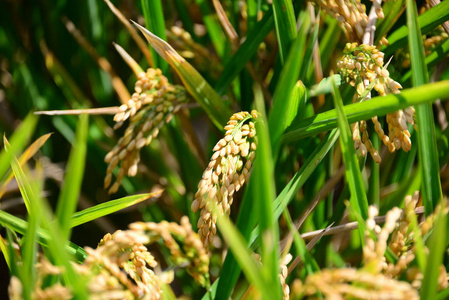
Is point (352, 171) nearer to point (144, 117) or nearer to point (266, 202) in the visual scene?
point (266, 202)

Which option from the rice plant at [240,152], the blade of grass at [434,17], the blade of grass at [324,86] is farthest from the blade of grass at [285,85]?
the blade of grass at [434,17]

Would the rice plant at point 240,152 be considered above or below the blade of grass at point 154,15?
below

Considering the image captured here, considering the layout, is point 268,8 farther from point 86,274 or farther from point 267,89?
point 86,274

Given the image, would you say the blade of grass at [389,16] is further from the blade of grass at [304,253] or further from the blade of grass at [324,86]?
the blade of grass at [304,253]

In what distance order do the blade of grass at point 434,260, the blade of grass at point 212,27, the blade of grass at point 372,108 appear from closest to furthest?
the blade of grass at point 434,260, the blade of grass at point 372,108, the blade of grass at point 212,27

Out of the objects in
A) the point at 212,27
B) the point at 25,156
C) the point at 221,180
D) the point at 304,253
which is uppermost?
the point at 212,27

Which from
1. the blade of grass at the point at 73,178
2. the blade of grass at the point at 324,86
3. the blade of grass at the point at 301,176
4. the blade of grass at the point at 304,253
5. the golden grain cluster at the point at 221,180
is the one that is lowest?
the blade of grass at the point at 304,253

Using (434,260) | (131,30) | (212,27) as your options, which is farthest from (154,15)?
(434,260)

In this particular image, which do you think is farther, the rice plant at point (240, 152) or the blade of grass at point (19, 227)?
the blade of grass at point (19, 227)
